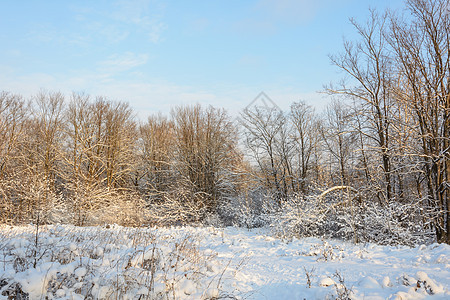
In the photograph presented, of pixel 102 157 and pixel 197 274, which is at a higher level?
pixel 102 157

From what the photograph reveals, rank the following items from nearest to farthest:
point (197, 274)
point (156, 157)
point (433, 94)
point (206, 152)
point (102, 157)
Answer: point (197, 274) < point (433, 94) < point (102, 157) < point (206, 152) < point (156, 157)

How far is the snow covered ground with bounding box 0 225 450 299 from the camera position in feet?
9.87

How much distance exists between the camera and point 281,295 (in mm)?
4062

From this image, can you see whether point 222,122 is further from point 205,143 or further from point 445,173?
point 445,173

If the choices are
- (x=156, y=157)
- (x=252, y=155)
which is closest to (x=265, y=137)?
(x=252, y=155)

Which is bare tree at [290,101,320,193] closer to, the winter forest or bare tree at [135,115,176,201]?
the winter forest

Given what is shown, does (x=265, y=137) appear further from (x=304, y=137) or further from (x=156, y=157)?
(x=156, y=157)

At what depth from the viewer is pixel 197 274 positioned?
14.3 ft

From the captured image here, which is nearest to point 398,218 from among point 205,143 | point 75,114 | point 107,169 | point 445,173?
point 445,173

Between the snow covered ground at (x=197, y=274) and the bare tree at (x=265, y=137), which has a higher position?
the bare tree at (x=265, y=137)

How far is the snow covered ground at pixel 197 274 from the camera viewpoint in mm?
3008

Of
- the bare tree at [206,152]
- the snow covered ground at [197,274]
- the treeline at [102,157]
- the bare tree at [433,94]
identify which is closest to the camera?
the snow covered ground at [197,274]

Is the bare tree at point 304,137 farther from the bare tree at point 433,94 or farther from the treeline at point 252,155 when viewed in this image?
the bare tree at point 433,94

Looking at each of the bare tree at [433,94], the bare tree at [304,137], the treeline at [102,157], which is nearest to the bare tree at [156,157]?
the treeline at [102,157]
